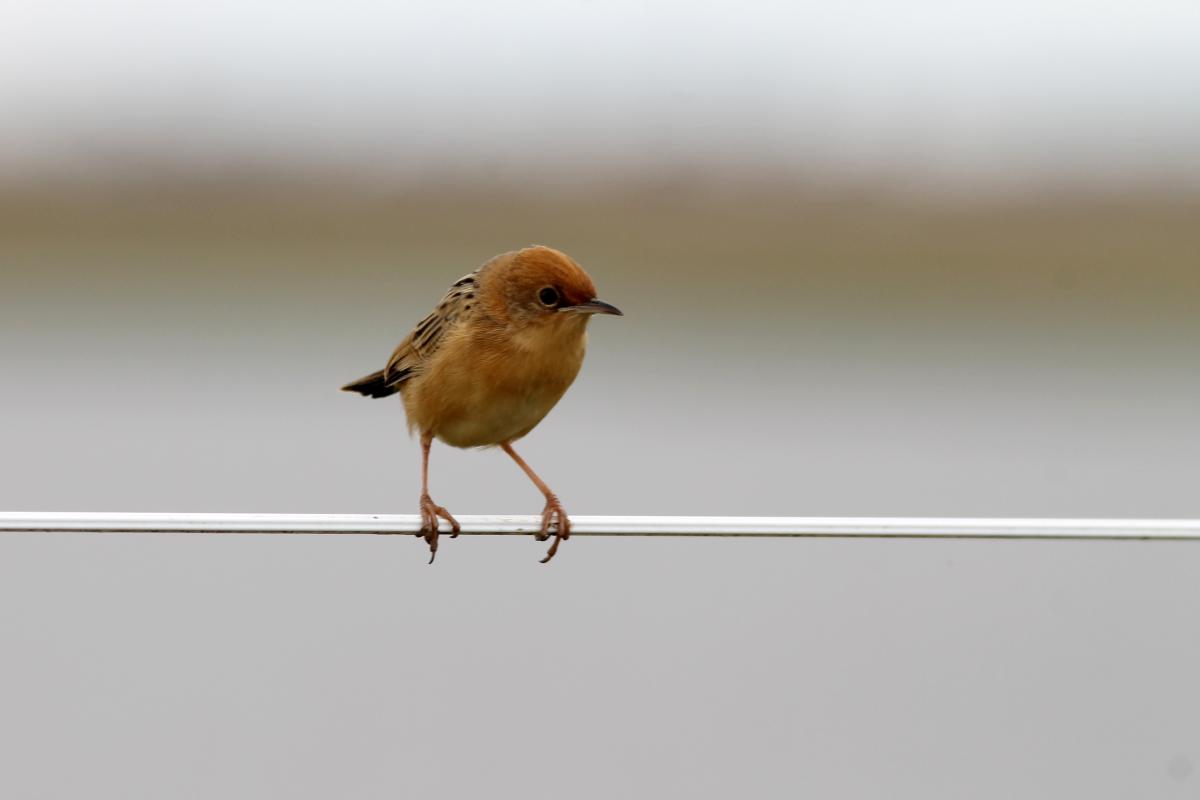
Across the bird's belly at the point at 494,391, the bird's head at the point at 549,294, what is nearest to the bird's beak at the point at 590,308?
the bird's head at the point at 549,294

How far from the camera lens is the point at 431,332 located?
7.80 meters

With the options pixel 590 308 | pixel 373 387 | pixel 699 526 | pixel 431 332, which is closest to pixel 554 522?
pixel 590 308

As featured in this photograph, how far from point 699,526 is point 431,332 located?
3.19m

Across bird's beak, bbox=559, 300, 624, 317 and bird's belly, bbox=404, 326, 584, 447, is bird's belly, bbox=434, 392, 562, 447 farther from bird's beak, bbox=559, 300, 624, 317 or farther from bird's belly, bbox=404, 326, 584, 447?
bird's beak, bbox=559, 300, 624, 317

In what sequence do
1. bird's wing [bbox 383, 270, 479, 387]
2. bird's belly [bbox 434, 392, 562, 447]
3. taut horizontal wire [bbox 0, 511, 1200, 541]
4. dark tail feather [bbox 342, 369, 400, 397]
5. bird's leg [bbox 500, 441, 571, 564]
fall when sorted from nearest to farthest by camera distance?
taut horizontal wire [bbox 0, 511, 1200, 541], bird's leg [bbox 500, 441, 571, 564], bird's belly [bbox 434, 392, 562, 447], bird's wing [bbox 383, 270, 479, 387], dark tail feather [bbox 342, 369, 400, 397]

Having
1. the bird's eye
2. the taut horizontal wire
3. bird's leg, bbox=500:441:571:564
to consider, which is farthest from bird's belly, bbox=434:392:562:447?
the taut horizontal wire

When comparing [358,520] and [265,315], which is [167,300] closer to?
[265,315]

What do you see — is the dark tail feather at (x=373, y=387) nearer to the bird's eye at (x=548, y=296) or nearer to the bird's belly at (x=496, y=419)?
the bird's belly at (x=496, y=419)

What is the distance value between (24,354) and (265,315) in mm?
3703

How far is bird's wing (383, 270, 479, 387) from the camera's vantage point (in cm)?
766

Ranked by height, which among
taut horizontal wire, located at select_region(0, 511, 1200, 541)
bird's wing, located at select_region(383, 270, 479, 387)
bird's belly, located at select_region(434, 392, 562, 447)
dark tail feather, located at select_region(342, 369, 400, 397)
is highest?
bird's wing, located at select_region(383, 270, 479, 387)

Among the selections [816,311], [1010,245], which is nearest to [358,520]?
[816,311]

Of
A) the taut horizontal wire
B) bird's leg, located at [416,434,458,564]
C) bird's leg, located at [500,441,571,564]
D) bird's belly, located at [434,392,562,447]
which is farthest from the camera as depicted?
bird's belly, located at [434,392,562,447]

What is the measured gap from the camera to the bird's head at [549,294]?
735cm
